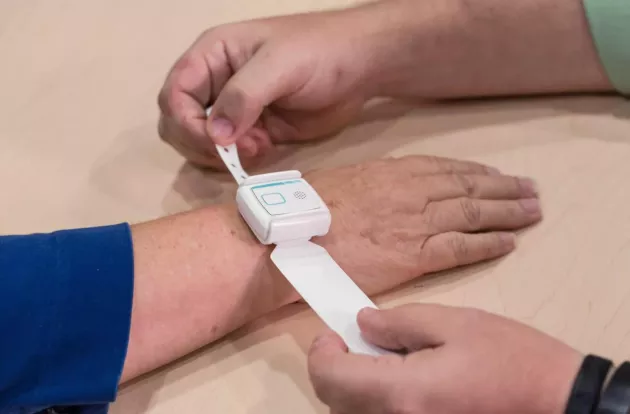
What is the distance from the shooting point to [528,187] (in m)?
0.66

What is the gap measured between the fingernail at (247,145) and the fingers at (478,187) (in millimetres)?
168

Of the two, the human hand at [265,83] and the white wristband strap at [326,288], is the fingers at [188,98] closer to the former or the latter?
the human hand at [265,83]

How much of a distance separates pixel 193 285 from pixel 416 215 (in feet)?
0.66

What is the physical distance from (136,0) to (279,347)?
1.83 feet

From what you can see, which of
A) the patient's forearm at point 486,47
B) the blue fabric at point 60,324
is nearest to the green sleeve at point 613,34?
the patient's forearm at point 486,47

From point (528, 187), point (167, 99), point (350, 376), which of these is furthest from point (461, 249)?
point (167, 99)

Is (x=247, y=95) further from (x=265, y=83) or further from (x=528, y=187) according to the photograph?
(x=528, y=187)

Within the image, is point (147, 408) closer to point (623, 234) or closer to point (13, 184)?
point (13, 184)

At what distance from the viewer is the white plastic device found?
1.71 ft

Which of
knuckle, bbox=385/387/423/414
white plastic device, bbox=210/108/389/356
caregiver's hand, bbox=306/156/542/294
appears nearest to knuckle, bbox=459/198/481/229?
→ caregiver's hand, bbox=306/156/542/294

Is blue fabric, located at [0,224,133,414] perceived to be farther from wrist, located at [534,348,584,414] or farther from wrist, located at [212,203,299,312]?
wrist, located at [534,348,584,414]

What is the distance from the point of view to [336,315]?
51 cm

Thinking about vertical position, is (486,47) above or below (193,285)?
above

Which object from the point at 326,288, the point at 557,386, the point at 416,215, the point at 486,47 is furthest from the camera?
the point at 486,47
